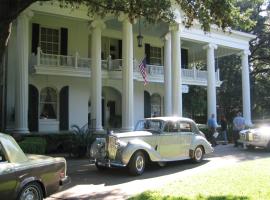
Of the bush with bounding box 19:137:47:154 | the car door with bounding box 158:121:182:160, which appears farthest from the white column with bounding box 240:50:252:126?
the bush with bounding box 19:137:47:154

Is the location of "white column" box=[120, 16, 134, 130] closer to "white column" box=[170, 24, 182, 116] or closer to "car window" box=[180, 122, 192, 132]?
"white column" box=[170, 24, 182, 116]

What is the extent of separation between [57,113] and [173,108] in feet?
22.1

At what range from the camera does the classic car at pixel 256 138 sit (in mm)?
19663

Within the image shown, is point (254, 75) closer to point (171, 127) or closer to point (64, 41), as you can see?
point (64, 41)

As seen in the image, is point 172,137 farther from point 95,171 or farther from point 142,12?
point 142,12

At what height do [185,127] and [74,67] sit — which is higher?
[74,67]

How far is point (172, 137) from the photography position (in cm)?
1494

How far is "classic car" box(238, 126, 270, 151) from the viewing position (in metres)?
19.7

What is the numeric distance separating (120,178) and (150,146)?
1.57 meters

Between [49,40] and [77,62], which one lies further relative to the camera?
[49,40]

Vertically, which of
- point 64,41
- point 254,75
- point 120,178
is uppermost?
point 254,75

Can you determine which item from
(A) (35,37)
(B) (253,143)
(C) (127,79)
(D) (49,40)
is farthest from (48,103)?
(B) (253,143)

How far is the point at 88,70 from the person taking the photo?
24.4m

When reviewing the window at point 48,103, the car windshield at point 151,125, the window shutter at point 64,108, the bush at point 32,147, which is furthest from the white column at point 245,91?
the bush at point 32,147
